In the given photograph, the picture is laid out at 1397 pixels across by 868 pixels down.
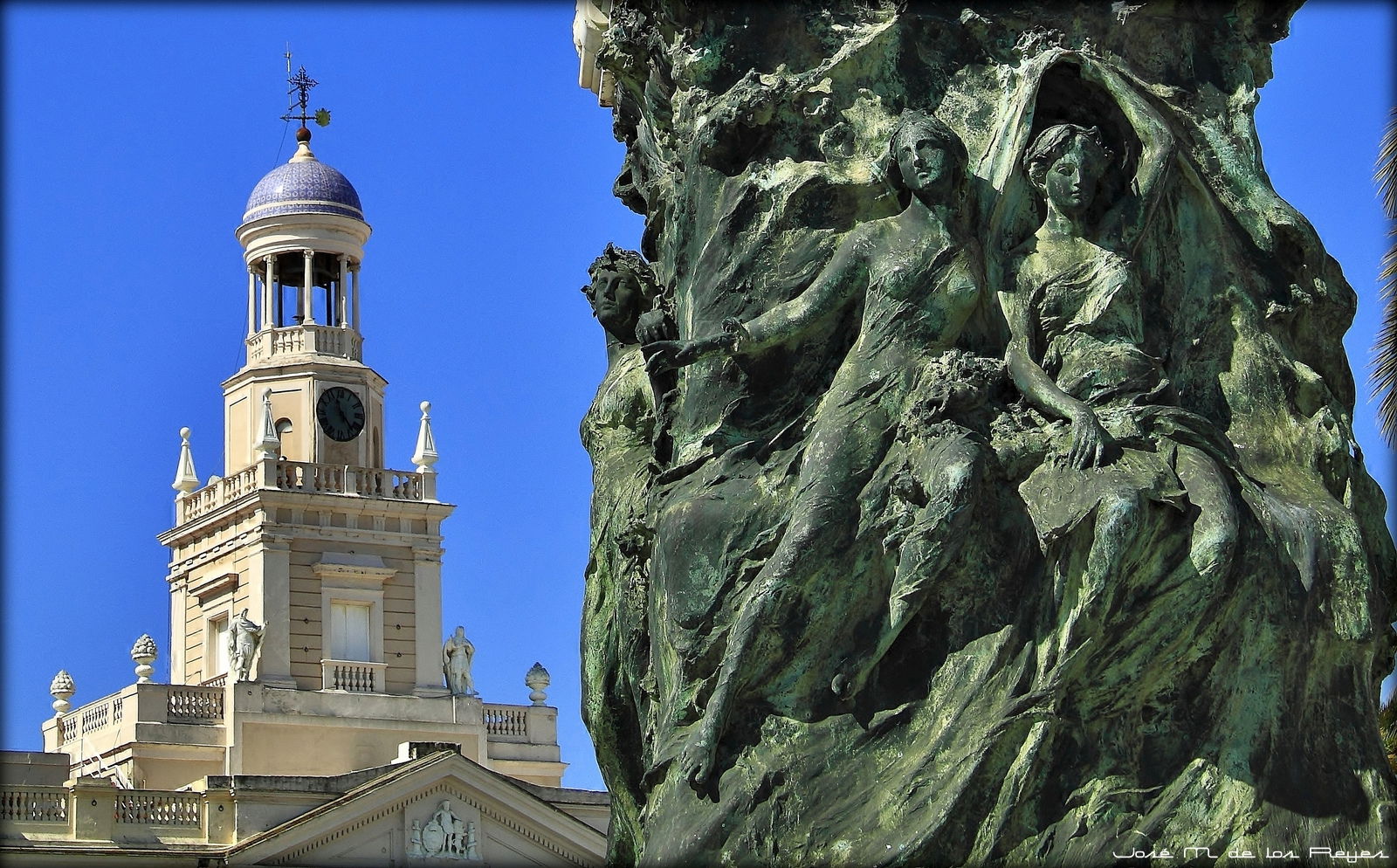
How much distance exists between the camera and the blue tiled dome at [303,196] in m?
69.8

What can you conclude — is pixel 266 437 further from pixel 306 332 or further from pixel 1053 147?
pixel 1053 147

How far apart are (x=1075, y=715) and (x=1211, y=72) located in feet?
9.94

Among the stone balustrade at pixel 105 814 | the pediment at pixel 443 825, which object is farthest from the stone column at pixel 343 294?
the stone balustrade at pixel 105 814

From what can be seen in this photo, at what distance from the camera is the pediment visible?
49.6 metres

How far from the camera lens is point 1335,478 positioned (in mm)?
10750

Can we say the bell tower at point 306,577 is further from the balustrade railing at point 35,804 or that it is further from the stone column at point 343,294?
the balustrade railing at point 35,804

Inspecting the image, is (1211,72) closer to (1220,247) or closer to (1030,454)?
(1220,247)

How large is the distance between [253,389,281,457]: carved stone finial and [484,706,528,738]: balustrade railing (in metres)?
8.60

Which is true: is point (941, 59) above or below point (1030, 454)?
above

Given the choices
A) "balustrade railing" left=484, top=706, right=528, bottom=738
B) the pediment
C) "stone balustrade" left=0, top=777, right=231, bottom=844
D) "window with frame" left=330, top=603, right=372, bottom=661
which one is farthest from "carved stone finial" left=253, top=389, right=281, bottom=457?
"stone balustrade" left=0, top=777, right=231, bottom=844

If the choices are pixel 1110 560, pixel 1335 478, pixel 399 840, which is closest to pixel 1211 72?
pixel 1335 478

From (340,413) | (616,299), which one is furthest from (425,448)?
(616,299)

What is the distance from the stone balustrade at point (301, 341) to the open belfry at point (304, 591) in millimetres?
50

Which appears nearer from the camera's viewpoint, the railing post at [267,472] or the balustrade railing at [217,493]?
the railing post at [267,472]
